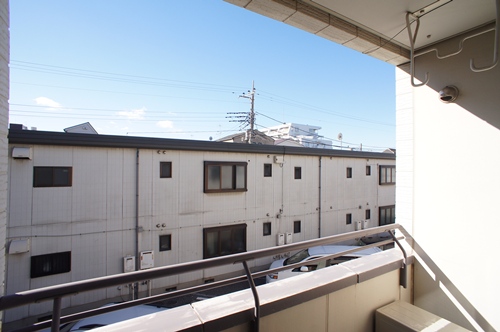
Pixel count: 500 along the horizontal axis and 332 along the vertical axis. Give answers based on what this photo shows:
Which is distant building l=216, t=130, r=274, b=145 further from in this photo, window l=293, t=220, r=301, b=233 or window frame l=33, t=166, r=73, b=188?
window frame l=33, t=166, r=73, b=188

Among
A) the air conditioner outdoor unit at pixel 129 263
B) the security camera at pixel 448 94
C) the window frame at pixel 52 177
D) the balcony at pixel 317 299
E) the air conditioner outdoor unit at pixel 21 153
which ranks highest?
the security camera at pixel 448 94

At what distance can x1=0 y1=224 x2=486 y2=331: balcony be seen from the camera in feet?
3.07

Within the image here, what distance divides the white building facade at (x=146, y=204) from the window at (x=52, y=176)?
16mm

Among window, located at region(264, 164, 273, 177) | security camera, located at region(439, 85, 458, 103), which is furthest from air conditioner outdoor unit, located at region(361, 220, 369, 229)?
security camera, located at region(439, 85, 458, 103)

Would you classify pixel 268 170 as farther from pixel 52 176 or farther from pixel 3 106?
pixel 3 106

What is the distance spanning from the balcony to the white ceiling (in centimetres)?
135

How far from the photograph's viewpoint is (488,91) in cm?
164

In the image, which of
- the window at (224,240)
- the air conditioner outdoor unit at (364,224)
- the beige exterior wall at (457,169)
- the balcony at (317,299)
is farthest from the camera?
the air conditioner outdoor unit at (364,224)

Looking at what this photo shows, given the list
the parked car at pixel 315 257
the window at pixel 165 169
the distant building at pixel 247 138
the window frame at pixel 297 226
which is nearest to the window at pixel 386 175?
the window frame at pixel 297 226

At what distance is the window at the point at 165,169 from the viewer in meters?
5.87

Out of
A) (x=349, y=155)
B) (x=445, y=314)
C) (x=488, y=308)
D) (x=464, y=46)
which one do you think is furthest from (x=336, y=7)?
(x=349, y=155)

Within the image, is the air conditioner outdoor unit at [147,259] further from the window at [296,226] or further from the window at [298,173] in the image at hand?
the window at [298,173]

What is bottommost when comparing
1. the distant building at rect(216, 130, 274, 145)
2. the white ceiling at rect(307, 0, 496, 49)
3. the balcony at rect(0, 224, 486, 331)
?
the balcony at rect(0, 224, 486, 331)

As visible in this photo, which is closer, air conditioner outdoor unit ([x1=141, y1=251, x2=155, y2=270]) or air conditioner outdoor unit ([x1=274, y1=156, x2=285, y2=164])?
air conditioner outdoor unit ([x1=141, y1=251, x2=155, y2=270])
